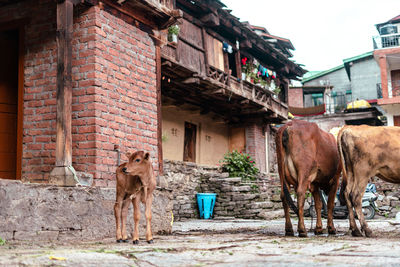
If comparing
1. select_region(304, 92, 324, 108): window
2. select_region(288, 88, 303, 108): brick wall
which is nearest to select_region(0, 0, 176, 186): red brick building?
select_region(288, 88, 303, 108): brick wall

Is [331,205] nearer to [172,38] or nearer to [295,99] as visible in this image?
[172,38]

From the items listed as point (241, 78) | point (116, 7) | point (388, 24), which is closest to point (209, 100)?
point (241, 78)

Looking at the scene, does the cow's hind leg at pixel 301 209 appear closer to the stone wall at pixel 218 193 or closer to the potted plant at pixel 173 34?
the stone wall at pixel 218 193

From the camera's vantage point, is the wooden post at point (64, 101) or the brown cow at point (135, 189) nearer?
the brown cow at point (135, 189)

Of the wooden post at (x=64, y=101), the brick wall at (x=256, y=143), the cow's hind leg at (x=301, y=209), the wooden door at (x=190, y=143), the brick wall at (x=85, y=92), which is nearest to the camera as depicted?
the wooden post at (x=64, y=101)

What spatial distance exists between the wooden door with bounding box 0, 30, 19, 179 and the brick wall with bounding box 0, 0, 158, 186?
1.88 ft

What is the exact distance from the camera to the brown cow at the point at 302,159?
667 centimetres

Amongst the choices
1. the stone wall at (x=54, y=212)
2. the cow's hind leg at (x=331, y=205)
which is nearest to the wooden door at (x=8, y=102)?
the stone wall at (x=54, y=212)

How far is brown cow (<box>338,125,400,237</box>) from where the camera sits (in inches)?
255

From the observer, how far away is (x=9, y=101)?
25.7ft

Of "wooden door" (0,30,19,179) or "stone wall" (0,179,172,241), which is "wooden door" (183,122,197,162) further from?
"stone wall" (0,179,172,241)

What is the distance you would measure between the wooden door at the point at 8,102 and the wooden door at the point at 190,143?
433 inches

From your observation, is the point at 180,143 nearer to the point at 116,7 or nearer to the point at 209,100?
the point at 209,100

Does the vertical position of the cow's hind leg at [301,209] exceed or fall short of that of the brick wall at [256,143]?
Answer: it falls short
